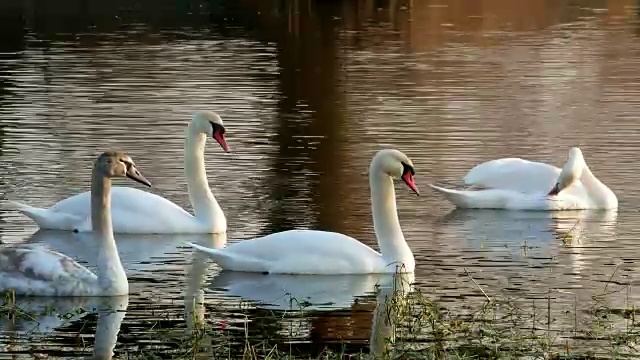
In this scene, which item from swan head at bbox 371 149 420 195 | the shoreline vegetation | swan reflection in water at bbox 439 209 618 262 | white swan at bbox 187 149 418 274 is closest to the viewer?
the shoreline vegetation

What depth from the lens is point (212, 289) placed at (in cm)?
1084

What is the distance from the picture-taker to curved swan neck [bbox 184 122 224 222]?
13161mm

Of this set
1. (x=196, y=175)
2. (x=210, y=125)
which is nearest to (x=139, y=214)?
(x=196, y=175)

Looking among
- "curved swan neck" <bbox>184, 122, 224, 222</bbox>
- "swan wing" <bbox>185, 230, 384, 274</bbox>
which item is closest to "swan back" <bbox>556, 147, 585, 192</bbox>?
"curved swan neck" <bbox>184, 122, 224, 222</bbox>

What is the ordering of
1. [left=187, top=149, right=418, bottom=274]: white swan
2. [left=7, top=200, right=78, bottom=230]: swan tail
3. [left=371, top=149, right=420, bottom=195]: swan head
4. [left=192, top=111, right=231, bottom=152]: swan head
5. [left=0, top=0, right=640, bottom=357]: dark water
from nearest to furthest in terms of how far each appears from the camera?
[left=0, top=0, right=640, bottom=357]: dark water → [left=187, top=149, right=418, bottom=274]: white swan → [left=371, top=149, right=420, bottom=195]: swan head → [left=7, top=200, right=78, bottom=230]: swan tail → [left=192, top=111, right=231, bottom=152]: swan head

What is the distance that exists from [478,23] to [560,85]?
575 inches

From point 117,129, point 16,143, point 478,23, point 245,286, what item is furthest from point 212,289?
point 478,23

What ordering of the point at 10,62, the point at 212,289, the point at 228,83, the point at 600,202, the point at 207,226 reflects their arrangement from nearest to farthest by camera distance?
1. the point at 212,289
2. the point at 207,226
3. the point at 600,202
4. the point at 228,83
5. the point at 10,62

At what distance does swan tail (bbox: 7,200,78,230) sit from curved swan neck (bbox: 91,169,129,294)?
2.43 metres

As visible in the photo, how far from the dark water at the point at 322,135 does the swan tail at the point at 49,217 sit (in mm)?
221

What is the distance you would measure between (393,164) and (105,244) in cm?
206

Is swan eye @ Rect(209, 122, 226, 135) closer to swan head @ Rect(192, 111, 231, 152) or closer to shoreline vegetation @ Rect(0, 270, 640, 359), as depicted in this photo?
swan head @ Rect(192, 111, 231, 152)

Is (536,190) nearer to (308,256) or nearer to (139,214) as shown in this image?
(139,214)

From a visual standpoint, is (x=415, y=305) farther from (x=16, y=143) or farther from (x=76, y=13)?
(x=76, y=13)
